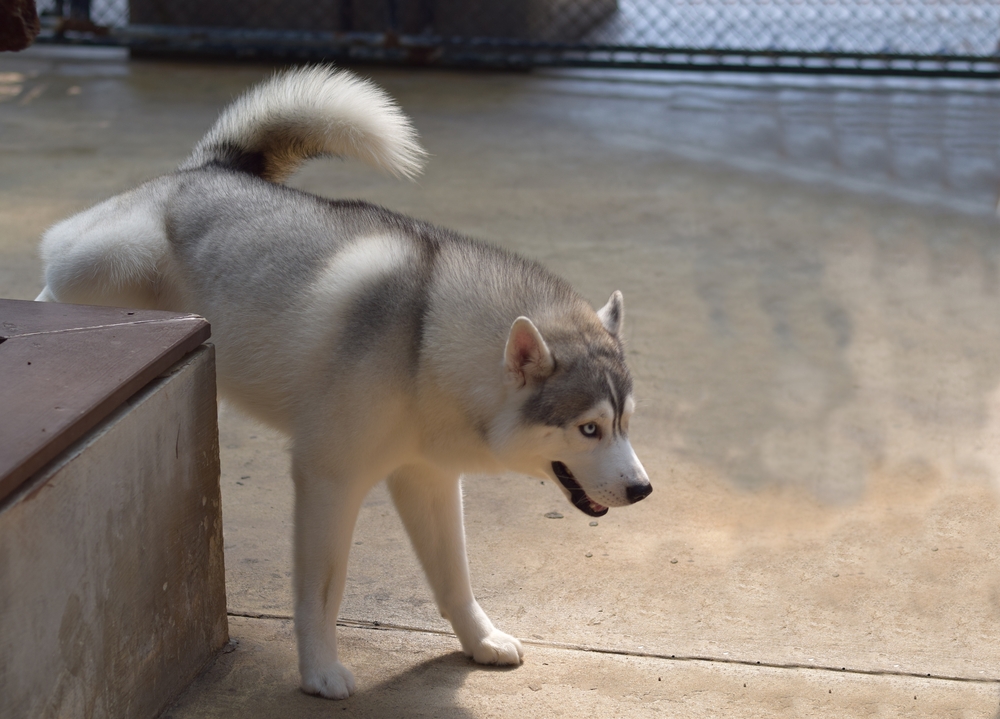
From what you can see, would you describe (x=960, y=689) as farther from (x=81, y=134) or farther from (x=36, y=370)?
(x=81, y=134)

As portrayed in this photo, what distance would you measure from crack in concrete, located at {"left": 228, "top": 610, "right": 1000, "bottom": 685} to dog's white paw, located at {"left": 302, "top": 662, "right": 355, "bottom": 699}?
29 centimetres

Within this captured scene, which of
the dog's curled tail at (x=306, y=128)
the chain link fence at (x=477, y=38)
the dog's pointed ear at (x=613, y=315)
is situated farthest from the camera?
the chain link fence at (x=477, y=38)

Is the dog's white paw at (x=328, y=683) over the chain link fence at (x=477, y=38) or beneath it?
beneath

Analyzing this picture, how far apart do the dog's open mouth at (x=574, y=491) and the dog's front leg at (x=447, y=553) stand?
34 cm

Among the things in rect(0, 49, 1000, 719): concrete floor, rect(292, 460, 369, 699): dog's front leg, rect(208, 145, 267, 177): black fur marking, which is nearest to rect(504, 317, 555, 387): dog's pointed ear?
rect(292, 460, 369, 699): dog's front leg

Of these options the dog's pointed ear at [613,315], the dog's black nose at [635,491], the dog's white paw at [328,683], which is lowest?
the dog's white paw at [328,683]

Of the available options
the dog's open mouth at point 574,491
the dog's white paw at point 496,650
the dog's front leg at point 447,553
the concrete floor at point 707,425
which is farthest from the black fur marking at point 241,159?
the dog's white paw at point 496,650

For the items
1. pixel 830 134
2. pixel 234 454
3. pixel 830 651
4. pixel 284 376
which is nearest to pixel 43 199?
pixel 234 454

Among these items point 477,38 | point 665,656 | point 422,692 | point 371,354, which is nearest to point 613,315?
point 371,354

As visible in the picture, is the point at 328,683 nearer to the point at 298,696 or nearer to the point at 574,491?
the point at 298,696

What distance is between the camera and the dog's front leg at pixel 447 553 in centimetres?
247

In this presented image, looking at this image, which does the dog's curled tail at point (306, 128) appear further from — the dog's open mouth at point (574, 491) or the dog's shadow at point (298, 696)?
the dog's shadow at point (298, 696)

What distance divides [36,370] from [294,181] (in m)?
3.98

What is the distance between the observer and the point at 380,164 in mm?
2951
